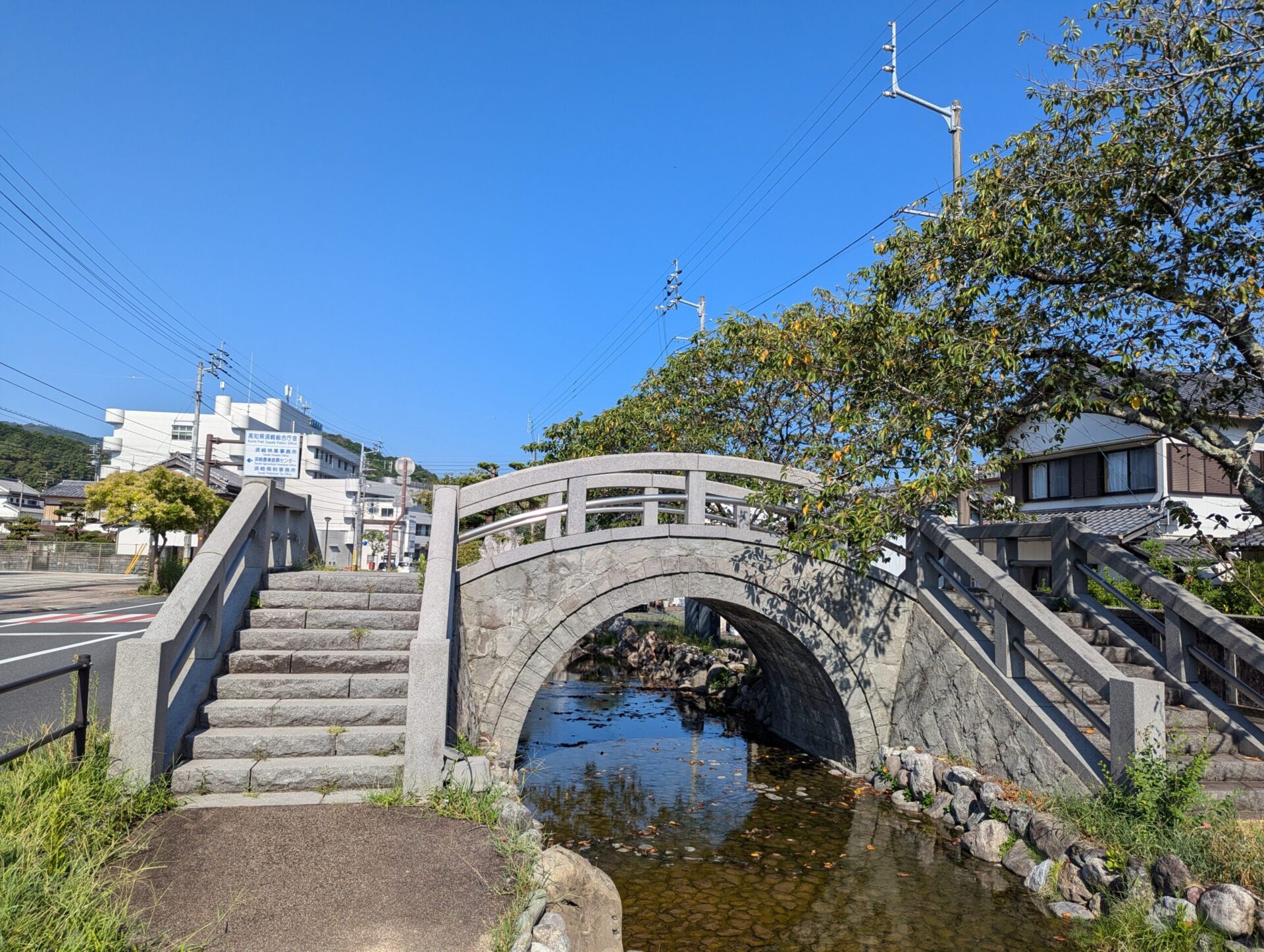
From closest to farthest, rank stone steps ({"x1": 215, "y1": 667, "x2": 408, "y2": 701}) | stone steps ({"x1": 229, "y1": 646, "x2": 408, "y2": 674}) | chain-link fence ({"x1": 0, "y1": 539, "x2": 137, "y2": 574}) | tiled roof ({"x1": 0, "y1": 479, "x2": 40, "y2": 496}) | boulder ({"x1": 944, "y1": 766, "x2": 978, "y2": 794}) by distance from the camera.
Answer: stone steps ({"x1": 215, "y1": 667, "x2": 408, "y2": 701})
stone steps ({"x1": 229, "y1": 646, "x2": 408, "y2": 674})
boulder ({"x1": 944, "y1": 766, "x2": 978, "y2": 794})
chain-link fence ({"x1": 0, "y1": 539, "x2": 137, "y2": 574})
tiled roof ({"x1": 0, "y1": 479, "x2": 40, "y2": 496})

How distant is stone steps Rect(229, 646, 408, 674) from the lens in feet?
26.0

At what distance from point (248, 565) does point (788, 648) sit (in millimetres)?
8186

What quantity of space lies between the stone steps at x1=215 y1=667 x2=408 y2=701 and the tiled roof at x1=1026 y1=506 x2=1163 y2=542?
1577 cm

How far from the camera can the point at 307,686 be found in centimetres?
768

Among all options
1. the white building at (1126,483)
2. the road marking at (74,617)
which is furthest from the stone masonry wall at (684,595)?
the road marking at (74,617)

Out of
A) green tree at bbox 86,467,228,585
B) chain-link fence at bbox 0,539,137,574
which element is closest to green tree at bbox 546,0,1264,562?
green tree at bbox 86,467,228,585

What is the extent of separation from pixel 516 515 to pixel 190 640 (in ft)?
15.4

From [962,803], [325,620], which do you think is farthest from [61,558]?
[962,803]

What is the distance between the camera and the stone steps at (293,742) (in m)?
6.85

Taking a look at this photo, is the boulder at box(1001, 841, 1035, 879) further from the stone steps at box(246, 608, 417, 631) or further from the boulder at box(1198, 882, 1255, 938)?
the stone steps at box(246, 608, 417, 631)

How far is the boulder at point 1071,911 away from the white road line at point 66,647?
13.8 m

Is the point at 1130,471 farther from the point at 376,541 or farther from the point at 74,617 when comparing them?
the point at 376,541

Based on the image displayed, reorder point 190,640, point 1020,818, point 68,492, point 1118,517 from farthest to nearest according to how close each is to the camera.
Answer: point 68,492
point 1118,517
point 1020,818
point 190,640

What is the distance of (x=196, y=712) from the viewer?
7270mm
